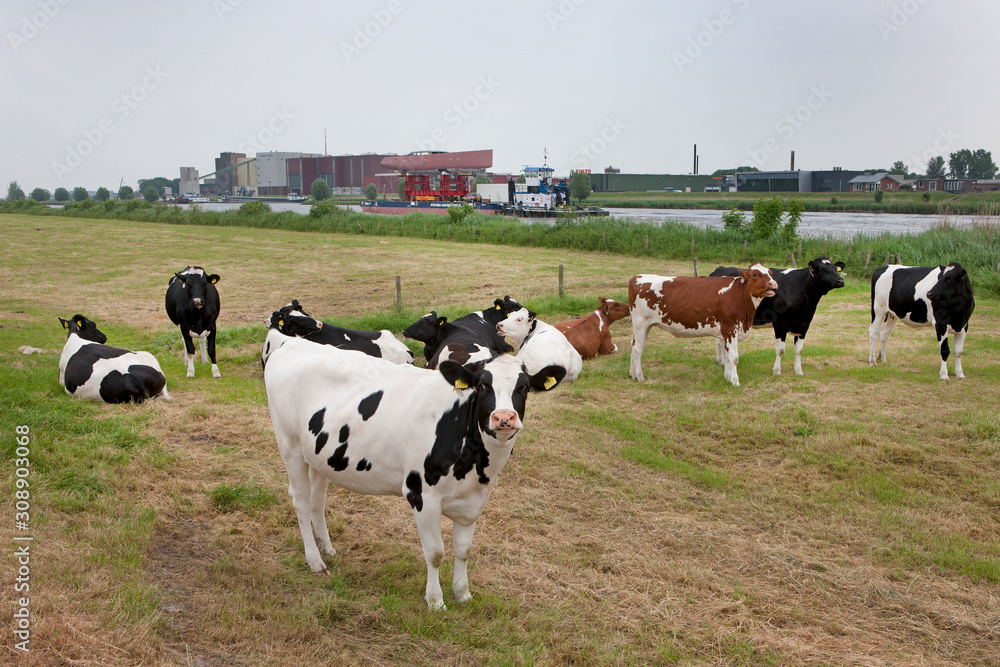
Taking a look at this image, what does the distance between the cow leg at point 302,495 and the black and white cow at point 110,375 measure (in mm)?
4724

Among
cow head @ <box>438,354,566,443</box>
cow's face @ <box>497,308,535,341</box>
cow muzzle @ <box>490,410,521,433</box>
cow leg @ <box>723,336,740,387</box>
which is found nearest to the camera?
cow muzzle @ <box>490,410,521,433</box>

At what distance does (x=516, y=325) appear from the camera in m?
12.1

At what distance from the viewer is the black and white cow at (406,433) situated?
4.63m

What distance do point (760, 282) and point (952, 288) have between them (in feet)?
9.63

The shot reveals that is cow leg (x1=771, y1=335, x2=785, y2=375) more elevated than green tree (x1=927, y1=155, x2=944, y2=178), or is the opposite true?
green tree (x1=927, y1=155, x2=944, y2=178)

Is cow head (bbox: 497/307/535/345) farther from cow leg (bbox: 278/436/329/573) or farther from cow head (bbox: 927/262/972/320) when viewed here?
cow leg (bbox: 278/436/329/573)

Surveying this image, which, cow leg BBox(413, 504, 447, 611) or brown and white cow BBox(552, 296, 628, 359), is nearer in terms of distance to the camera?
cow leg BBox(413, 504, 447, 611)

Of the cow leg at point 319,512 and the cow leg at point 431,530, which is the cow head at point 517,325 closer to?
the cow leg at point 319,512

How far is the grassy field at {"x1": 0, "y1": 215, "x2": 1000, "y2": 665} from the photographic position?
4.51 metres

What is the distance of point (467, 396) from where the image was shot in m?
4.85

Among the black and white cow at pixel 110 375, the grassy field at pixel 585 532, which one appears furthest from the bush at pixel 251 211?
the black and white cow at pixel 110 375

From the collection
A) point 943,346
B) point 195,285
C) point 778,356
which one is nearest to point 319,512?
point 195,285

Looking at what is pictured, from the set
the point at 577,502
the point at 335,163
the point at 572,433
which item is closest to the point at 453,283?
the point at 572,433

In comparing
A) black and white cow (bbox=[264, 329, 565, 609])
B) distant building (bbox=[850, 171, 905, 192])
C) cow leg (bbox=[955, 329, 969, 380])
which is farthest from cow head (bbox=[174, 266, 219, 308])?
distant building (bbox=[850, 171, 905, 192])
